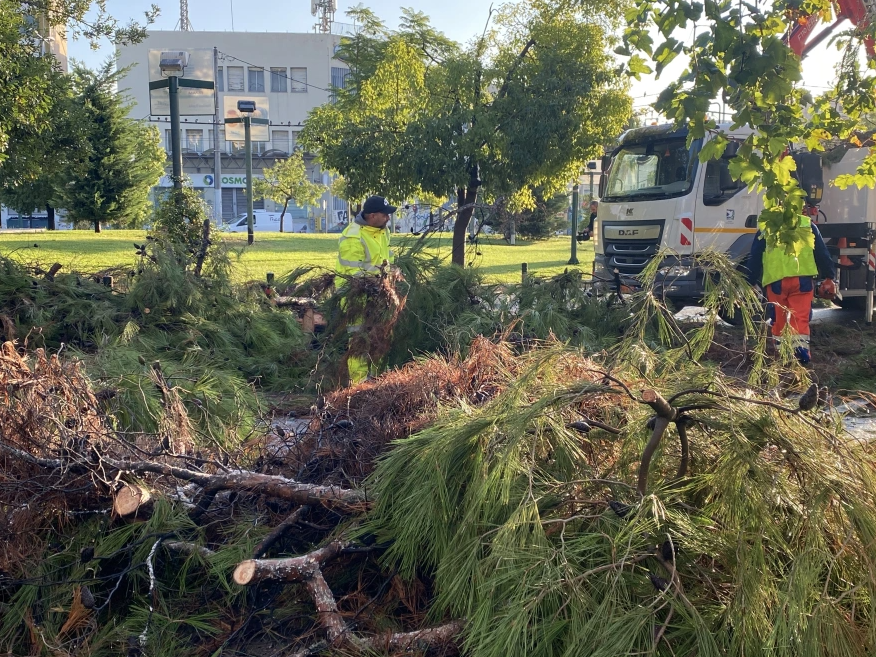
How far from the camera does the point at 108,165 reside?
26844mm

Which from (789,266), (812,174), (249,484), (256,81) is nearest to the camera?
(249,484)

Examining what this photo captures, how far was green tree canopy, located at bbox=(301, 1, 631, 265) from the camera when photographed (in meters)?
12.3

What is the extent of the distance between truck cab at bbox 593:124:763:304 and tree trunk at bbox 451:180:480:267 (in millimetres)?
2245

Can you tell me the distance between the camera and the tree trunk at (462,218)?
1343 cm

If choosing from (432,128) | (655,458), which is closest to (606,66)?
(432,128)

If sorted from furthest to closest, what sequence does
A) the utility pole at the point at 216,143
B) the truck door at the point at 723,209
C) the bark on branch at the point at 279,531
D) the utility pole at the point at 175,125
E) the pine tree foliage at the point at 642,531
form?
the utility pole at the point at 216,143 < the utility pole at the point at 175,125 < the truck door at the point at 723,209 < the bark on branch at the point at 279,531 < the pine tree foliage at the point at 642,531

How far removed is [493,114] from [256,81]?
53.2m

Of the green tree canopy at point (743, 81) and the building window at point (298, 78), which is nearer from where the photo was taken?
the green tree canopy at point (743, 81)

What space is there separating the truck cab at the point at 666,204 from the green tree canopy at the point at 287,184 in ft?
→ 115

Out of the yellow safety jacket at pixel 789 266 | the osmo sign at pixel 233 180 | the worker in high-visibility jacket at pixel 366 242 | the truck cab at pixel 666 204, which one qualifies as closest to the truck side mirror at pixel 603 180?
the truck cab at pixel 666 204

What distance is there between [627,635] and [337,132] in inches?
452

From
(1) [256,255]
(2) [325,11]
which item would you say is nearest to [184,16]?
(2) [325,11]

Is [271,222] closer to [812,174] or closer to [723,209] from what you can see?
[723,209]

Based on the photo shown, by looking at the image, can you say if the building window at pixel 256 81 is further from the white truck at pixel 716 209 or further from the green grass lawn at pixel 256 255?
the white truck at pixel 716 209
